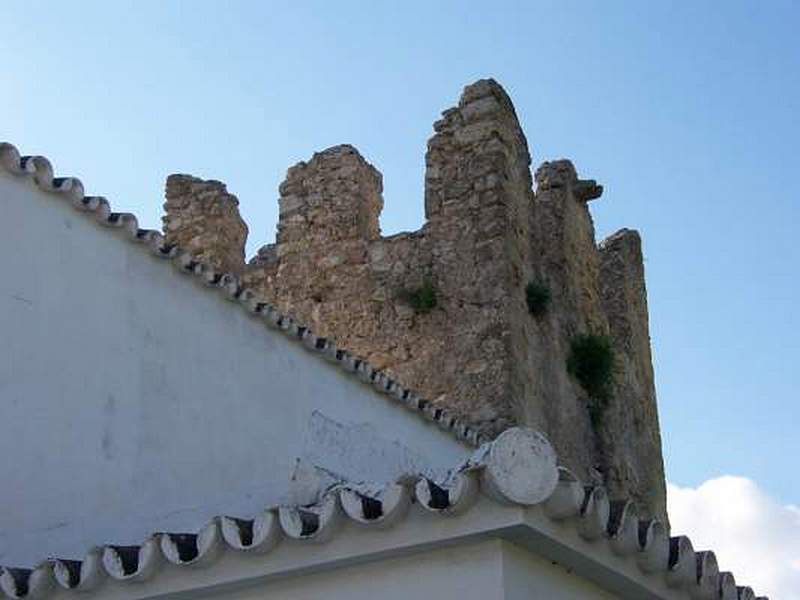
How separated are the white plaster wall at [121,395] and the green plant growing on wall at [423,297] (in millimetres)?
3768

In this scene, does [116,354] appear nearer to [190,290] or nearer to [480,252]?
[190,290]

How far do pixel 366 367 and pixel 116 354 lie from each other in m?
2.16

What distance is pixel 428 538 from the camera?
175 inches

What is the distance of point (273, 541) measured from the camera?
4656 mm

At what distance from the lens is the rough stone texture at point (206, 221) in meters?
13.3

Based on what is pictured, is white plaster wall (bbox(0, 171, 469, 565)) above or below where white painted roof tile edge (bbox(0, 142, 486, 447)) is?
below

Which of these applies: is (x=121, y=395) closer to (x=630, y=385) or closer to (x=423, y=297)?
(x=423, y=297)

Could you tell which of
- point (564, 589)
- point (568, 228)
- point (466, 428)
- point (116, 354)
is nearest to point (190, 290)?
point (116, 354)

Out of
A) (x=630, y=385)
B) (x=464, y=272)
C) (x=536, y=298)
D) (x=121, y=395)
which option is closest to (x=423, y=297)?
(x=464, y=272)

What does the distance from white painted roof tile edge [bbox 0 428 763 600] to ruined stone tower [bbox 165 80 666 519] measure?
6.28 meters

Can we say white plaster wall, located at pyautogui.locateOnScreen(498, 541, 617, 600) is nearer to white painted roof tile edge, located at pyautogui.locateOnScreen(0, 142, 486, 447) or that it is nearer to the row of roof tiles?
the row of roof tiles

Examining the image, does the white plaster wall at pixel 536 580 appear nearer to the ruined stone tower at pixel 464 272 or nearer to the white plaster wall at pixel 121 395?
the white plaster wall at pixel 121 395

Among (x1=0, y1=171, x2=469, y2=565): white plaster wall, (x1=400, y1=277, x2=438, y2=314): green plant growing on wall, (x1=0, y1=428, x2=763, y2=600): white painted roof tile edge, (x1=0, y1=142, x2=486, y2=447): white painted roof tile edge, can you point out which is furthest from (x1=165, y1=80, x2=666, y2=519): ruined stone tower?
(x1=0, y1=428, x2=763, y2=600): white painted roof tile edge

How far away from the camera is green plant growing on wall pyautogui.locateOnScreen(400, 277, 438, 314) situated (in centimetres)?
1226
